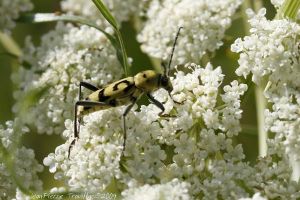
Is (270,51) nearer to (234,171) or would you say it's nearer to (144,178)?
(234,171)

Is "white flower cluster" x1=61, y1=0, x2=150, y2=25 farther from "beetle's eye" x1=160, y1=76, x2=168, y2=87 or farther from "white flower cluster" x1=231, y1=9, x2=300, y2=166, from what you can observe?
"white flower cluster" x1=231, y1=9, x2=300, y2=166

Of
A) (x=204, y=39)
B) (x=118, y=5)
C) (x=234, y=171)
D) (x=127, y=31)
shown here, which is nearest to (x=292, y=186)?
(x=234, y=171)

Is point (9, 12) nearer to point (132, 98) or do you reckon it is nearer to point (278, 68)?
point (132, 98)

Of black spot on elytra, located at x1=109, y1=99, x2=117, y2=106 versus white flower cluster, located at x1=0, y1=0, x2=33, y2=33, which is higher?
white flower cluster, located at x1=0, y1=0, x2=33, y2=33

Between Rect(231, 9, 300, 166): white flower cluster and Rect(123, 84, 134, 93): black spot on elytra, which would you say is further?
Rect(123, 84, 134, 93): black spot on elytra

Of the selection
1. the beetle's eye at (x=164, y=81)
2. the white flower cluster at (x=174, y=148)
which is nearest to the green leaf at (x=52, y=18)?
the beetle's eye at (x=164, y=81)

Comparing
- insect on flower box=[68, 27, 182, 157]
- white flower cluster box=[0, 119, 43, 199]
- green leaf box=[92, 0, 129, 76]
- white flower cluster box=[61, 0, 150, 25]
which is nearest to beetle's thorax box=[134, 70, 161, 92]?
insect on flower box=[68, 27, 182, 157]

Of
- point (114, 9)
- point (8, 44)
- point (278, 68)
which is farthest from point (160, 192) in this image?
point (8, 44)

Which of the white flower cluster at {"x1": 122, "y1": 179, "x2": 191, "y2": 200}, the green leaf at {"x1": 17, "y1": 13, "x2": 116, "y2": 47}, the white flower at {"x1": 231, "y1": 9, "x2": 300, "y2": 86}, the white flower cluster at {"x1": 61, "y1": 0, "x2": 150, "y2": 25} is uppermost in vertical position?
the white flower cluster at {"x1": 61, "y1": 0, "x2": 150, "y2": 25}
